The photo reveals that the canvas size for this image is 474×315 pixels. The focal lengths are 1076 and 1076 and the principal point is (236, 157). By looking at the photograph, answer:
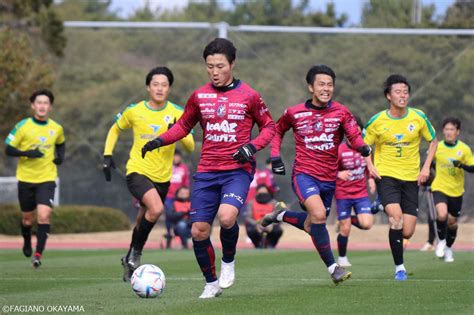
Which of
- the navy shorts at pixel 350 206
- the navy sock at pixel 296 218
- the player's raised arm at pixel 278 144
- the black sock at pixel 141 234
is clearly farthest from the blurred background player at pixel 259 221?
the player's raised arm at pixel 278 144

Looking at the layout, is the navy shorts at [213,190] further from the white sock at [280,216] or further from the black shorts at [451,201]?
the black shorts at [451,201]

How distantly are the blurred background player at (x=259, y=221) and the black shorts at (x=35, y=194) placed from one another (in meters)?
8.05

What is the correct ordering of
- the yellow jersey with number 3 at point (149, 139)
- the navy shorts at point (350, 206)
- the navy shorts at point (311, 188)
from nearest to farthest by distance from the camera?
the navy shorts at point (311, 188) → the yellow jersey with number 3 at point (149, 139) → the navy shorts at point (350, 206)

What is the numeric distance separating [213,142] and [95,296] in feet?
5.96

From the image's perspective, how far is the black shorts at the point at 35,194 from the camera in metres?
15.7

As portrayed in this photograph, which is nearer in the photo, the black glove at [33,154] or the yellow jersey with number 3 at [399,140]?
the yellow jersey with number 3 at [399,140]

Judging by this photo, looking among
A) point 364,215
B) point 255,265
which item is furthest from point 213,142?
point 364,215

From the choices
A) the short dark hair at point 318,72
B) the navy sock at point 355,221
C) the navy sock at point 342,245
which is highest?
the short dark hair at point 318,72

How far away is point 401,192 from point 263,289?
9.12 feet

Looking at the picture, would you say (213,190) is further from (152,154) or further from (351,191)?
(351,191)

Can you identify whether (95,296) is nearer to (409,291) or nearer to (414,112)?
(409,291)

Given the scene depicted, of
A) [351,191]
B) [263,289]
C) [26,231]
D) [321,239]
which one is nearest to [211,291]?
[263,289]

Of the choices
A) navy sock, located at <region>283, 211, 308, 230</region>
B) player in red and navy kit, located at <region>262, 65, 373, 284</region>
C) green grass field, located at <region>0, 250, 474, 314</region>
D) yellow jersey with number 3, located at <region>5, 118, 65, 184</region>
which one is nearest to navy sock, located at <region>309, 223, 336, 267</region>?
player in red and navy kit, located at <region>262, 65, 373, 284</region>

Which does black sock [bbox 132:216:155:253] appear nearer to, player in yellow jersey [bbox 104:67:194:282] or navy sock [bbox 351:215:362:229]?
player in yellow jersey [bbox 104:67:194:282]
